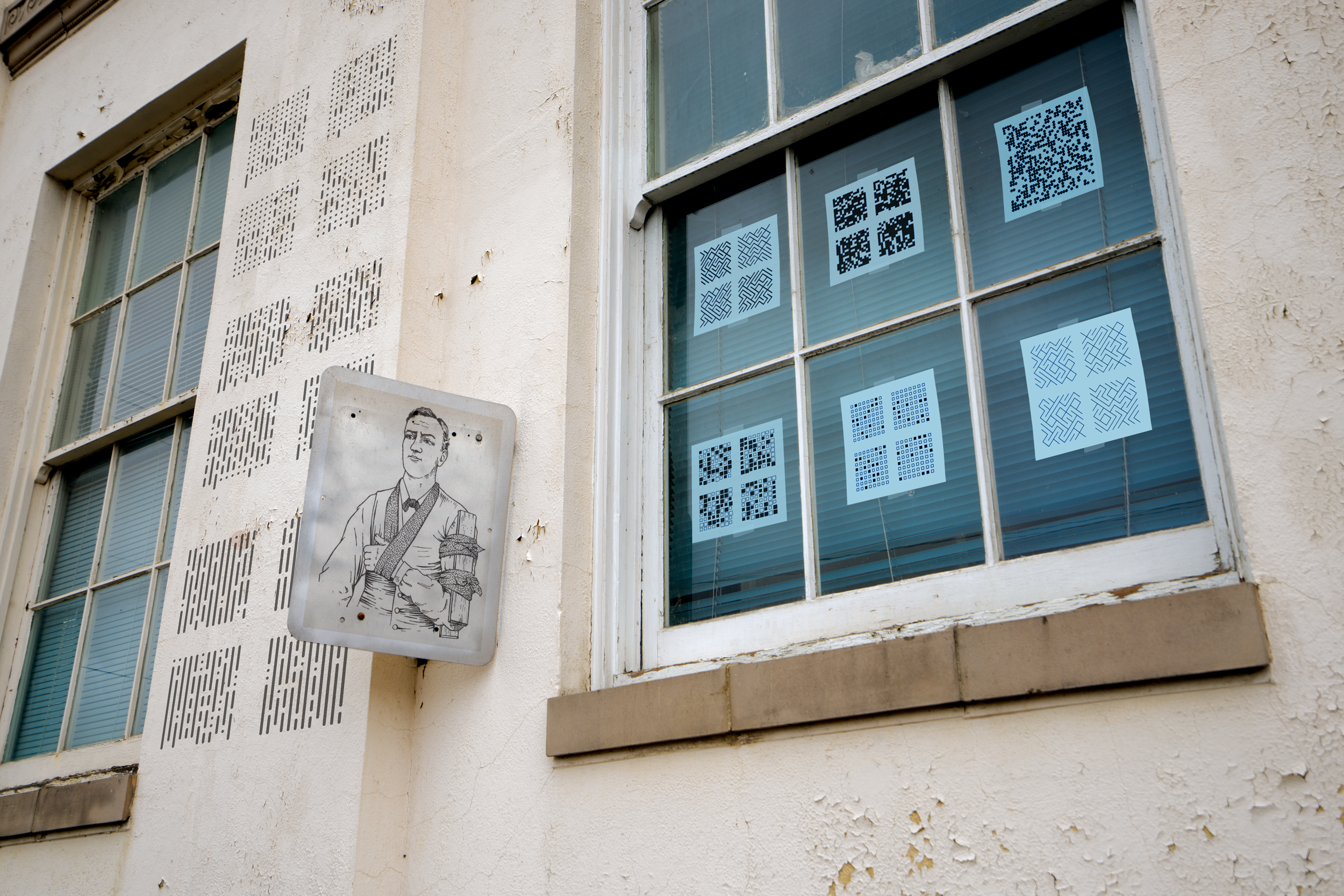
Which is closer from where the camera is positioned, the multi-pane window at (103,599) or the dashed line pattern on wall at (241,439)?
the dashed line pattern on wall at (241,439)

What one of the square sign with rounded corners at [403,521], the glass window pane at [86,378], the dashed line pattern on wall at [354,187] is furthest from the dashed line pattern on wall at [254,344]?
the glass window pane at [86,378]

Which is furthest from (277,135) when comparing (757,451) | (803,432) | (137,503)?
(803,432)

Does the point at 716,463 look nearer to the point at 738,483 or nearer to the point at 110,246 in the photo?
the point at 738,483

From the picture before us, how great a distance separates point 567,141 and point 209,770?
2.21m

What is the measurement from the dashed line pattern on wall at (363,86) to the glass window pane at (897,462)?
2.09m

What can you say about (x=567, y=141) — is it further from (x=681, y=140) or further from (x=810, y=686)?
(x=810, y=686)

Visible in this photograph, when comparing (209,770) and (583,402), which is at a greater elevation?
(583,402)

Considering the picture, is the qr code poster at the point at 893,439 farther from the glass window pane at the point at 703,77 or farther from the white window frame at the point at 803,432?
the glass window pane at the point at 703,77

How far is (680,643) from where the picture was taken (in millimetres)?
2932

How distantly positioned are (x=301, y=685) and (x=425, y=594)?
64cm

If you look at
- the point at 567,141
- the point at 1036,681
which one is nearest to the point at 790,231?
the point at 567,141

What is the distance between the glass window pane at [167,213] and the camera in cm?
511

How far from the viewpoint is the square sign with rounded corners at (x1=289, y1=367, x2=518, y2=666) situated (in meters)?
2.80

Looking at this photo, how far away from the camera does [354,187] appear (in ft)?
12.9
